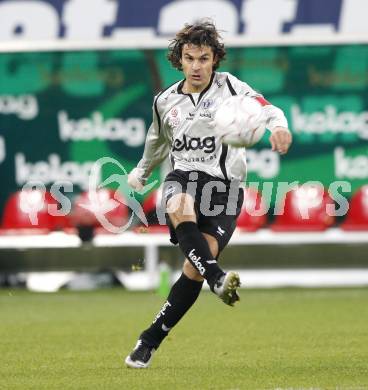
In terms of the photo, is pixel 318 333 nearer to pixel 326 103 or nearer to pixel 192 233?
pixel 192 233

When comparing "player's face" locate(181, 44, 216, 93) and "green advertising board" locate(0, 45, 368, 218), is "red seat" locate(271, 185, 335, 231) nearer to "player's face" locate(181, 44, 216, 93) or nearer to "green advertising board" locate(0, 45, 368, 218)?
"green advertising board" locate(0, 45, 368, 218)

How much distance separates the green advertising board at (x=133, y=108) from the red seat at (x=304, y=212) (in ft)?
0.93

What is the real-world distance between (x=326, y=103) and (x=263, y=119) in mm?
10624

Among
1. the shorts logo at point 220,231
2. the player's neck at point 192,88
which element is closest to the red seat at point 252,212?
the player's neck at point 192,88

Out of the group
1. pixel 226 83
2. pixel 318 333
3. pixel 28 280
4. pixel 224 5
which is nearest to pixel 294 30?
pixel 224 5

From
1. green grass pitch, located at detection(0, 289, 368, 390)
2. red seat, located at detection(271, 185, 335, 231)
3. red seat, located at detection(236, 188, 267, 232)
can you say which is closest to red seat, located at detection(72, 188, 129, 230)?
green grass pitch, located at detection(0, 289, 368, 390)

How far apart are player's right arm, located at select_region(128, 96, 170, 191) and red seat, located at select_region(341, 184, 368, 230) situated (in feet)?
31.8

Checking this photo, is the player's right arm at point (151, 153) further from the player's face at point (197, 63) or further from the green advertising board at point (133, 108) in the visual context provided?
the green advertising board at point (133, 108)

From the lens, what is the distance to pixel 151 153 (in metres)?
8.52

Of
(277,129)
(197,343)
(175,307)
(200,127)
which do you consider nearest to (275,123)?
(277,129)

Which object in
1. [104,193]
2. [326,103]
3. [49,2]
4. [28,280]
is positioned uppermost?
[49,2]

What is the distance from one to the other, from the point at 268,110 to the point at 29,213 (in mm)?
10840

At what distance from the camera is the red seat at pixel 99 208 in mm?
17875

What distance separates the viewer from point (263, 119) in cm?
771
